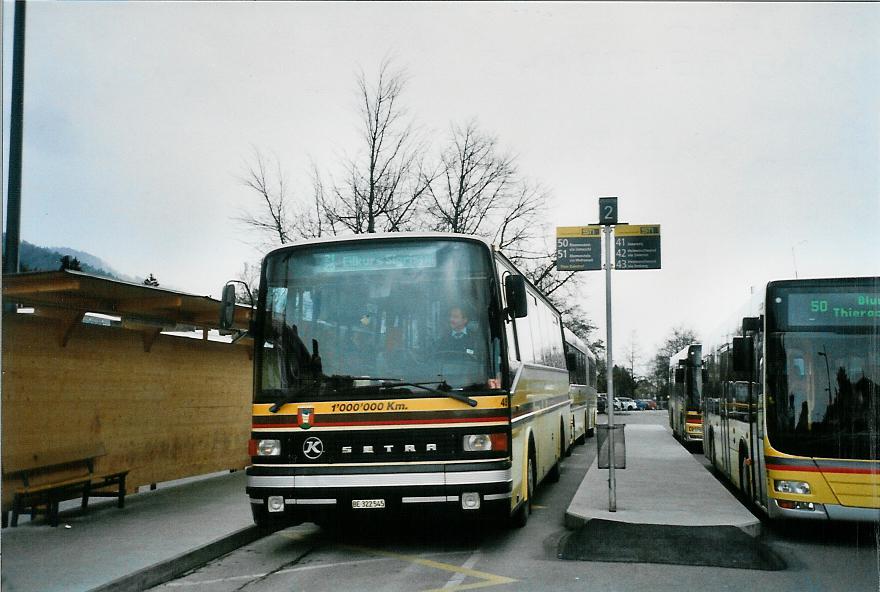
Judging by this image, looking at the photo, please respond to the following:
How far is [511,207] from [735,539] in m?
31.1

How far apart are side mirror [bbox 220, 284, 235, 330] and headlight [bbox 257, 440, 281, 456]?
125 centimetres

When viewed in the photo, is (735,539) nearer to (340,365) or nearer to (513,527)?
(513,527)

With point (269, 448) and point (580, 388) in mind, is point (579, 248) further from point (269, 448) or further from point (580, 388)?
point (580, 388)

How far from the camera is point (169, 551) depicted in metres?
8.34

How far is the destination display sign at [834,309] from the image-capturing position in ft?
30.6

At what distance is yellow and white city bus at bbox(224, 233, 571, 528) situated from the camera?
837 cm

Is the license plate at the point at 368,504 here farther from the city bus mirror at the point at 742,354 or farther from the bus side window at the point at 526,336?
the city bus mirror at the point at 742,354

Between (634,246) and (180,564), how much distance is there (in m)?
6.92

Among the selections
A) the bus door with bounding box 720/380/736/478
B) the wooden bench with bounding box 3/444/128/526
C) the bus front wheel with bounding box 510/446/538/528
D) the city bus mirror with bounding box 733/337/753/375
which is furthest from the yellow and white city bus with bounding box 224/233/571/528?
the bus door with bounding box 720/380/736/478

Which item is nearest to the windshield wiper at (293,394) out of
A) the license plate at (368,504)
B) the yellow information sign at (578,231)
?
the license plate at (368,504)

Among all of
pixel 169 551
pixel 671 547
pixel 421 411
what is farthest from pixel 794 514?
pixel 169 551

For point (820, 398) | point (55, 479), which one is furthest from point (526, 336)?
point (55, 479)

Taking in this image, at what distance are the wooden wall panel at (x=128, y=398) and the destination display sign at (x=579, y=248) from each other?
247 inches

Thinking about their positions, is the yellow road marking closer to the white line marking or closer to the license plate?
the white line marking
